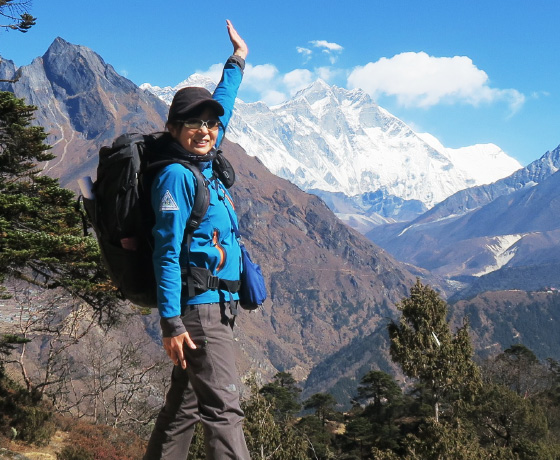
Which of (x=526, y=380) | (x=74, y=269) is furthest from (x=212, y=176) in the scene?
(x=526, y=380)

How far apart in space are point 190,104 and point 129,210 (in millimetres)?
856

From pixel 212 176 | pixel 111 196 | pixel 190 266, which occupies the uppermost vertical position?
pixel 212 176

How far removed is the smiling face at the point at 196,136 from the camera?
145 inches

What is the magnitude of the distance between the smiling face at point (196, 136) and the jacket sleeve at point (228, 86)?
0.46 metres

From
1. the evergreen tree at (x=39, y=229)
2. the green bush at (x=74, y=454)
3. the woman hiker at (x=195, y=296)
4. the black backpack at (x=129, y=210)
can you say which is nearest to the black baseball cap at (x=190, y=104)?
the woman hiker at (x=195, y=296)

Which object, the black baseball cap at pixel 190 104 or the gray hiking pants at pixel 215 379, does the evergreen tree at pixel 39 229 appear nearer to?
the black baseball cap at pixel 190 104

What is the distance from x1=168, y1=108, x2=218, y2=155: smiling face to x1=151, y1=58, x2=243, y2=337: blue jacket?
0.13 metres

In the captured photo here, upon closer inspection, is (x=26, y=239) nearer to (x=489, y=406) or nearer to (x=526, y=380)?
(x=489, y=406)

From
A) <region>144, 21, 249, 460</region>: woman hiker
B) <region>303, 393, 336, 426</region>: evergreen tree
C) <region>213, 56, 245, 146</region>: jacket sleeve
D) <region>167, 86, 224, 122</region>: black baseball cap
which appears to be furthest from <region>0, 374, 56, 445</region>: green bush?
<region>303, 393, 336, 426</region>: evergreen tree

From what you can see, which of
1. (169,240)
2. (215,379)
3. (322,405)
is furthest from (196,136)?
(322,405)

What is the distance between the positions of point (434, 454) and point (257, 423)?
8110 mm

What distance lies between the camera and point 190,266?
11.6ft

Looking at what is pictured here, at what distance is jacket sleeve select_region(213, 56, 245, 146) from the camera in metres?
4.36

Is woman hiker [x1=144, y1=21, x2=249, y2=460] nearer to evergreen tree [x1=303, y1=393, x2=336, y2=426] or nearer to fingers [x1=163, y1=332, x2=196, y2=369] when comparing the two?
fingers [x1=163, y1=332, x2=196, y2=369]
